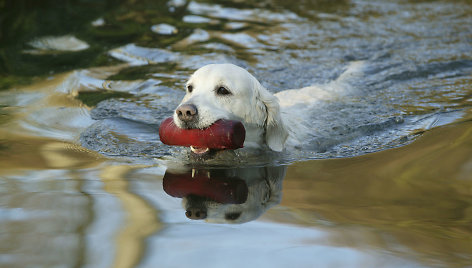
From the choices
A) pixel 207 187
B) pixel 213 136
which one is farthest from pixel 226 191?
pixel 213 136

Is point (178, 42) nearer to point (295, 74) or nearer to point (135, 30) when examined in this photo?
point (135, 30)

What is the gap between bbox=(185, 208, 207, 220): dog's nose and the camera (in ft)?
9.23

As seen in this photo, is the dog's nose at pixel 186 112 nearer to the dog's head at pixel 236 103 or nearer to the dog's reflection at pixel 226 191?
the dog's head at pixel 236 103

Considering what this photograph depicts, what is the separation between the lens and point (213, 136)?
381 centimetres

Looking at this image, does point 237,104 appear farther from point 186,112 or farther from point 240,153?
point 186,112

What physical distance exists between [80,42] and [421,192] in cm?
677

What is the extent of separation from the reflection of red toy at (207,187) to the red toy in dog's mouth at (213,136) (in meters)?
0.22

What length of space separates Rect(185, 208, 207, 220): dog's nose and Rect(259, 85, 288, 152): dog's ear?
161cm

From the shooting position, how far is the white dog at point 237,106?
393 centimetres

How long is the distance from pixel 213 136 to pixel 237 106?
0.56 metres

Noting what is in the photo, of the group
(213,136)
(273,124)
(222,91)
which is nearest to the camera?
(213,136)

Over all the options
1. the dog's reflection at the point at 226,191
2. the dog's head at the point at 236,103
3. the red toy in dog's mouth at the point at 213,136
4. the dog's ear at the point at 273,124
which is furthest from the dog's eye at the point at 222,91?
the dog's reflection at the point at 226,191

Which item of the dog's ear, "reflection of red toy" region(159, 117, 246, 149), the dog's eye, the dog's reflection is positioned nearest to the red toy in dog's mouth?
"reflection of red toy" region(159, 117, 246, 149)

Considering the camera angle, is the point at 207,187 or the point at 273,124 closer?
the point at 207,187
